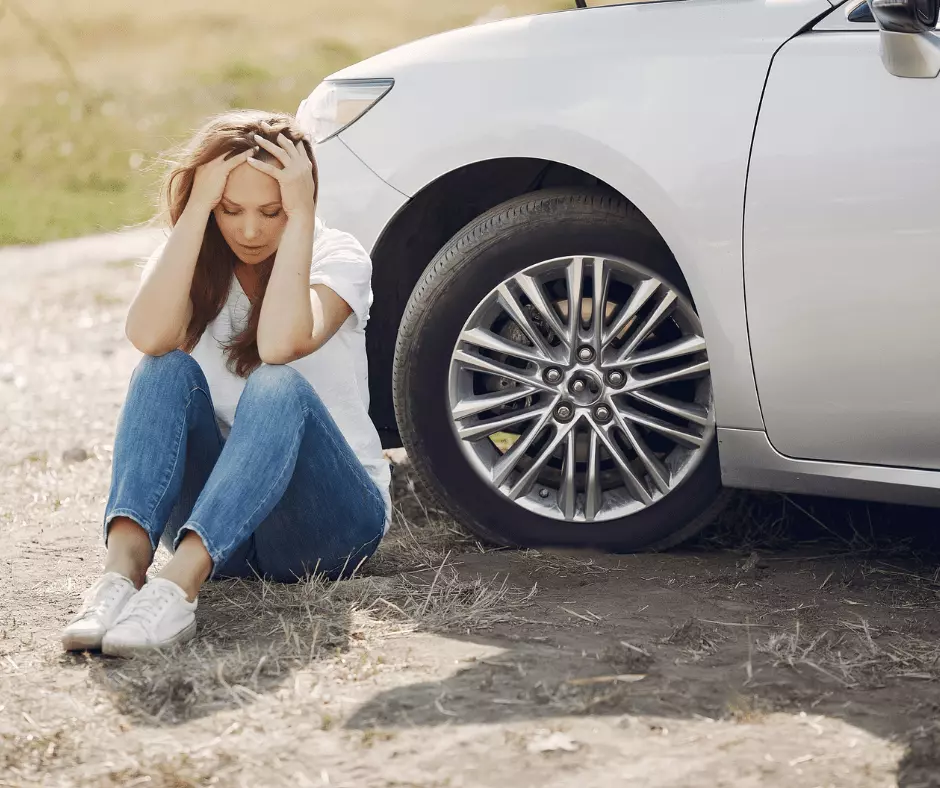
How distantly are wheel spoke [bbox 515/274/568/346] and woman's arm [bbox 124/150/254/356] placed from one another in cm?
75

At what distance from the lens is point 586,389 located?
3236mm

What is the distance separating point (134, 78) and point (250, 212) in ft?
54.2

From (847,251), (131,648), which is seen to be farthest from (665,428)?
(131,648)

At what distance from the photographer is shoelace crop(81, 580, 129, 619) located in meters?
2.74

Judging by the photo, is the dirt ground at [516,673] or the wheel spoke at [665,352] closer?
the dirt ground at [516,673]

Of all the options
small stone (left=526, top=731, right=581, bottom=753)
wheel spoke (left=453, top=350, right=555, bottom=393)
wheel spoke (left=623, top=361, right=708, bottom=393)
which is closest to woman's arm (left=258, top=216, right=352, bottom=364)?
wheel spoke (left=453, top=350, right=555, bottom=393)

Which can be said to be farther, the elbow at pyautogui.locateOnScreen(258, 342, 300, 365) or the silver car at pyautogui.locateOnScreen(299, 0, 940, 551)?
the elbow at pyautogui.locateOnScreen(258, 342, 300, 365)

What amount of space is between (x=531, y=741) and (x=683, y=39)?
169cm

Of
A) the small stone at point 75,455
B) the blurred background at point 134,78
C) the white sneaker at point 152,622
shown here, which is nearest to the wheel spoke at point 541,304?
the white sneaker at point 152,622

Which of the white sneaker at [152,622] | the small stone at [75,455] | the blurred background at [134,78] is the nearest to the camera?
the white sneaker at [152,622]

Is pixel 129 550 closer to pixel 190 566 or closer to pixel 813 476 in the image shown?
pixel 190 566

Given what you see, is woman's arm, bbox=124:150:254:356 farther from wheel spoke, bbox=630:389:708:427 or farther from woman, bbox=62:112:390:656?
wheel spoke, bbox=630:389:708:427

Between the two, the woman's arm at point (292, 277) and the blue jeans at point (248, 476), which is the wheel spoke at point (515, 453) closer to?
the blue jeans at point (248, 476)

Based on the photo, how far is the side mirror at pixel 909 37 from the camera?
2693 millimetres
